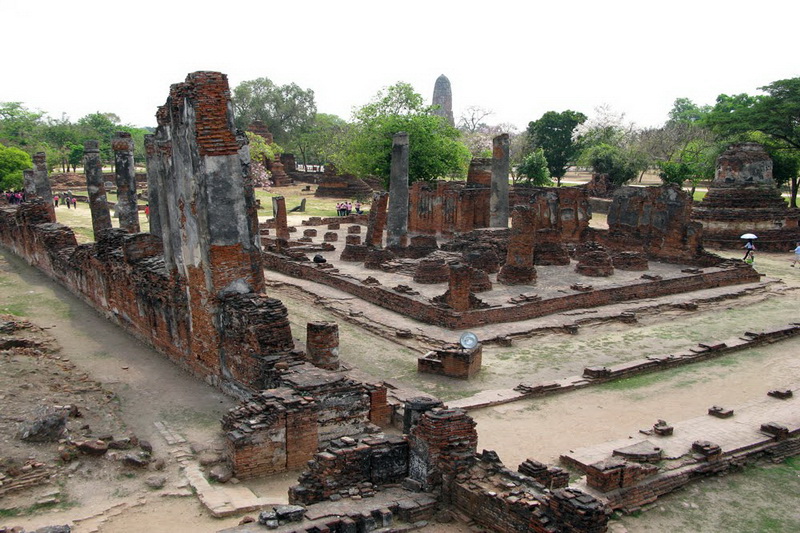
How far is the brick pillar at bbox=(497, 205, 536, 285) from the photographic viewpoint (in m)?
19.4

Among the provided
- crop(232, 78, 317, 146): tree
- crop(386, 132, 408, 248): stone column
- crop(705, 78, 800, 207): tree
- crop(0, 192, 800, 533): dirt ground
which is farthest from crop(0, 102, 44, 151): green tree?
crop(705, 78, 800, 207): tree

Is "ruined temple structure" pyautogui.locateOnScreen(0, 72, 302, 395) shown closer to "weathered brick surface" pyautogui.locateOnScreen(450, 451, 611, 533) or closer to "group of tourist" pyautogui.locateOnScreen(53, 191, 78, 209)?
"weathered brick surface" pyautogui.locateOnScreen(450, 451, 611, 533)

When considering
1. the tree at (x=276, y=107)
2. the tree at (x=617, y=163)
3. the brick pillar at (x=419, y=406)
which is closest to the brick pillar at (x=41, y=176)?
the brick pillar at (x=419, y=406)

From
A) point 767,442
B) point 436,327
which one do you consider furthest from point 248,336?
point 767,442

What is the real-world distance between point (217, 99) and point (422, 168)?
26.8 metres

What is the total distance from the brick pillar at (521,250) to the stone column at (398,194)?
578 cm

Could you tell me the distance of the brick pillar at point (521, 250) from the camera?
19.4 meters

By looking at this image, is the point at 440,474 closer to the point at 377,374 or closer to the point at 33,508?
the point at 33,508

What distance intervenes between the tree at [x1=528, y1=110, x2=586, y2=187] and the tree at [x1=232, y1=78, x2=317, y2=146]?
88.9 feet

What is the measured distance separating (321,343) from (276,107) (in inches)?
2427

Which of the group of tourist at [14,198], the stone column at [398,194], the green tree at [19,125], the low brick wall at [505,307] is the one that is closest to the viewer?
the low brick wall at [505,307]

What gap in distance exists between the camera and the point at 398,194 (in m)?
24.4

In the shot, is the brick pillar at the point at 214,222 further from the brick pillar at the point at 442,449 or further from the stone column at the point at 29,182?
the stone column at the point at 29,182

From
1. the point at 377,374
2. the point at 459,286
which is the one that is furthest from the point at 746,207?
Answer: the point at 377,374
